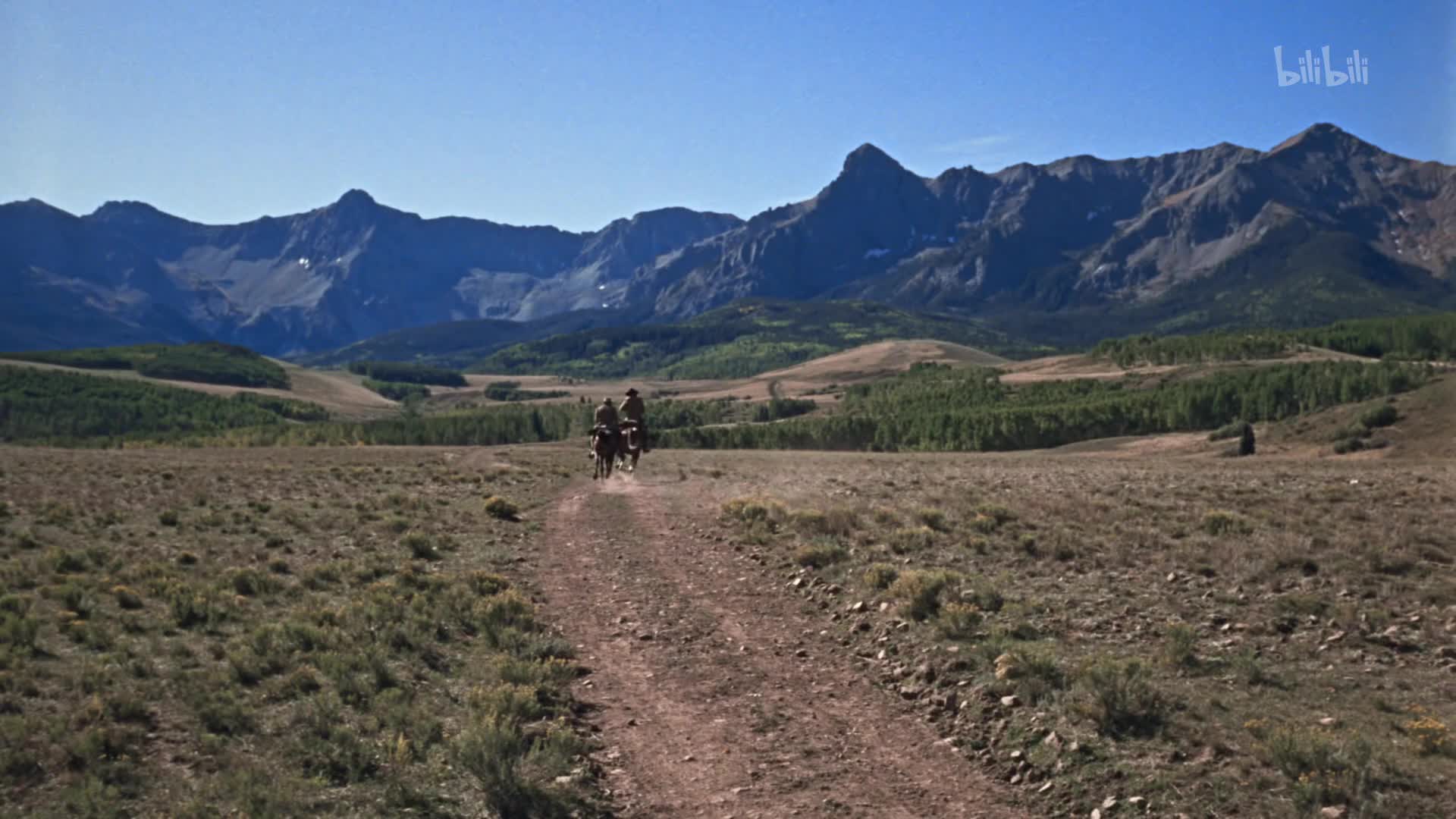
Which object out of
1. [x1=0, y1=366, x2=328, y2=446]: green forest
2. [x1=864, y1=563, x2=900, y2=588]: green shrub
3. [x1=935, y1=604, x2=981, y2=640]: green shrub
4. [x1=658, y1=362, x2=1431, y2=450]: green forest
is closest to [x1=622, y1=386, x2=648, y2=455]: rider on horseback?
[x1=864, y1=563, x2=900, y2=588]: green shrub

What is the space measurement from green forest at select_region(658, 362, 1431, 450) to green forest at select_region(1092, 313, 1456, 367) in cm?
2630

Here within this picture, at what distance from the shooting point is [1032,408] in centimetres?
12750

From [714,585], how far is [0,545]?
1564 cm

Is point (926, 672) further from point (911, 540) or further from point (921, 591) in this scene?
point (911, 540)

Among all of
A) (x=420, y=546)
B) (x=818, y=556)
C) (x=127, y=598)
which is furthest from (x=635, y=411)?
(x=127, y=598)

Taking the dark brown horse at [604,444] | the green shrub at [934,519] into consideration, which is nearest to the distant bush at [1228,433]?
the dark brown horse at [604,444]

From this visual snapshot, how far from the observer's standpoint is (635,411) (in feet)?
121

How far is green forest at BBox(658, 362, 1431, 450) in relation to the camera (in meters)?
112

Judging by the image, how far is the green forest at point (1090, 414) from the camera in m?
112

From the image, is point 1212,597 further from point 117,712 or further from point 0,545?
point 0,545

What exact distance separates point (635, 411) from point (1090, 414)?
95743 millimetres

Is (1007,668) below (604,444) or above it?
below

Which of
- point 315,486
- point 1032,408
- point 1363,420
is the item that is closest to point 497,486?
point 315,486

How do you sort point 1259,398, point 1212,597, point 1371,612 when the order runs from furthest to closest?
point 1259,398 → point 1212,597 → point 1371,612
